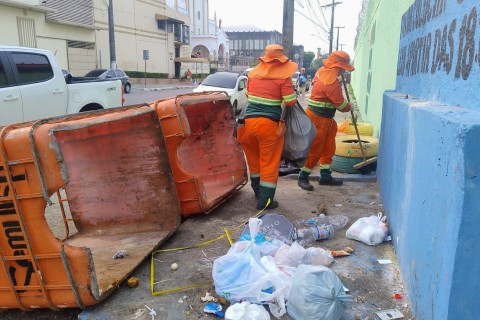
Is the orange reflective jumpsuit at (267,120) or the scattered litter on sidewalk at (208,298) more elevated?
the orange reflective jumpsuit at (267,120)

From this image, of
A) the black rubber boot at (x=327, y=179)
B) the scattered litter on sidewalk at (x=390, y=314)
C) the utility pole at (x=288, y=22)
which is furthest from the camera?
the utility pole at (x=288, y=22)

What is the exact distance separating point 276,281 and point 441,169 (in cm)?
138

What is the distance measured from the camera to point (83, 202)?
409 centimetres

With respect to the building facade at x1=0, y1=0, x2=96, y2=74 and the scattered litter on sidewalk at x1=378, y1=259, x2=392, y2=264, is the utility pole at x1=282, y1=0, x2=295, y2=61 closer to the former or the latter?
the scattered litter on sidewalk at x1=378, y1=259, x2=392, y2=264

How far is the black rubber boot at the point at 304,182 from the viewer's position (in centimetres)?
550

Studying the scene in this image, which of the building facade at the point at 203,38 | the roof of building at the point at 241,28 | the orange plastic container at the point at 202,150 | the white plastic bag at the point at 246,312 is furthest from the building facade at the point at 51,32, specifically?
the roof of building at the point at 241,28

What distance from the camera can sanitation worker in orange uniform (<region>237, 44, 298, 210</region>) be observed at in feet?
14.9

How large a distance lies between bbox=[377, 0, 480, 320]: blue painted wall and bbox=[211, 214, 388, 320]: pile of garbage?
53 centimetres

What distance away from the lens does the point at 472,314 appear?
1727mm

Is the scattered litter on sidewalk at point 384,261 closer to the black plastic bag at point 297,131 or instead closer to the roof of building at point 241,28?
the black plastic bag at point 297,131

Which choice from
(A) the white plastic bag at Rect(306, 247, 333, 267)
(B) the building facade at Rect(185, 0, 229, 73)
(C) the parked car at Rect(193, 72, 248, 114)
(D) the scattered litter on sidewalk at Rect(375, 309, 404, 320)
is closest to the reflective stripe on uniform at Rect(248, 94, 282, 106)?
(A) the white plastic bag at Rect(306, 247, 333, 267)

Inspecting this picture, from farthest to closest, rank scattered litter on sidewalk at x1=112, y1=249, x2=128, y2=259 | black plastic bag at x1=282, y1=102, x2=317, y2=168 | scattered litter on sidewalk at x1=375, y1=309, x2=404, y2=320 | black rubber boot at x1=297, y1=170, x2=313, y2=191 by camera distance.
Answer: black rubber boot at x1=297, y1=170, x2=313, y2=191, black plastic bag at x1=282, y1=102, x2=317, y2=168, scattered litter on sidewalk at x1=112, y1=249, x2=128, y2=259, scattered litter on sidewalk at x1=375, y1=309, x2=404, y2=320

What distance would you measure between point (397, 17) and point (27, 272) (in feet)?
19.3

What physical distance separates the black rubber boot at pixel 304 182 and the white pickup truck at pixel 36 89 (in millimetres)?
4488
